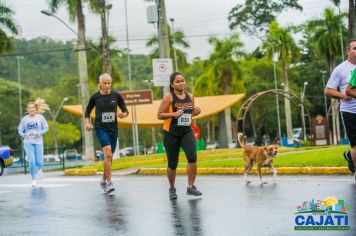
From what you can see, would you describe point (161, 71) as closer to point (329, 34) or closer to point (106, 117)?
point (106, 117)

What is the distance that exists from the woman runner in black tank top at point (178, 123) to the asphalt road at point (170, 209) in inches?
23.3

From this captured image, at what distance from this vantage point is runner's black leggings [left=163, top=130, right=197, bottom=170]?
9562 millimetres

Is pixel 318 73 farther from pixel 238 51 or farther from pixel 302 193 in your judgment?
pixel 302 193

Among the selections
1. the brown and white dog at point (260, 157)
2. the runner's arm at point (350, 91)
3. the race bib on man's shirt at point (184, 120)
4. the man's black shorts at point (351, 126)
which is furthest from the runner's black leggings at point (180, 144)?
the brown and white dog at point (260, 157)

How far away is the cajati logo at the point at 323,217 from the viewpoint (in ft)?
20.4

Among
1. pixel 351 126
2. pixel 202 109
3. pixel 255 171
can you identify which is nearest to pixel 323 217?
pixel 351 126

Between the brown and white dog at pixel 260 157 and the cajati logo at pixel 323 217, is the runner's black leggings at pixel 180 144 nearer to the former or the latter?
the brown and white dog at pixel 260 157

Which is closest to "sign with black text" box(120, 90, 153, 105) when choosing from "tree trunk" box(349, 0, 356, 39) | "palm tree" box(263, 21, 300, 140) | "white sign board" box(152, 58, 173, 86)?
"white sign board" box(152, 58, 173, 86)

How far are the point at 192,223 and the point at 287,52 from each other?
5425 centimetres

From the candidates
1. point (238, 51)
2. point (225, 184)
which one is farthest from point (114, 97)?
point (238, 51)

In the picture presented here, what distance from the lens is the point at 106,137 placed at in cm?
1107

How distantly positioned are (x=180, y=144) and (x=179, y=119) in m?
0.46

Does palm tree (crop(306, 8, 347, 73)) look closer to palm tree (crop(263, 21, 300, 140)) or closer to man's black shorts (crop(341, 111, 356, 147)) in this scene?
palm tree (crop(263, 21, 300, 140))

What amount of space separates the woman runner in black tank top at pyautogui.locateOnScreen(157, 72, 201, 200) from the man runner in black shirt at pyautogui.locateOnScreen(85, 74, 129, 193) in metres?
1.62
